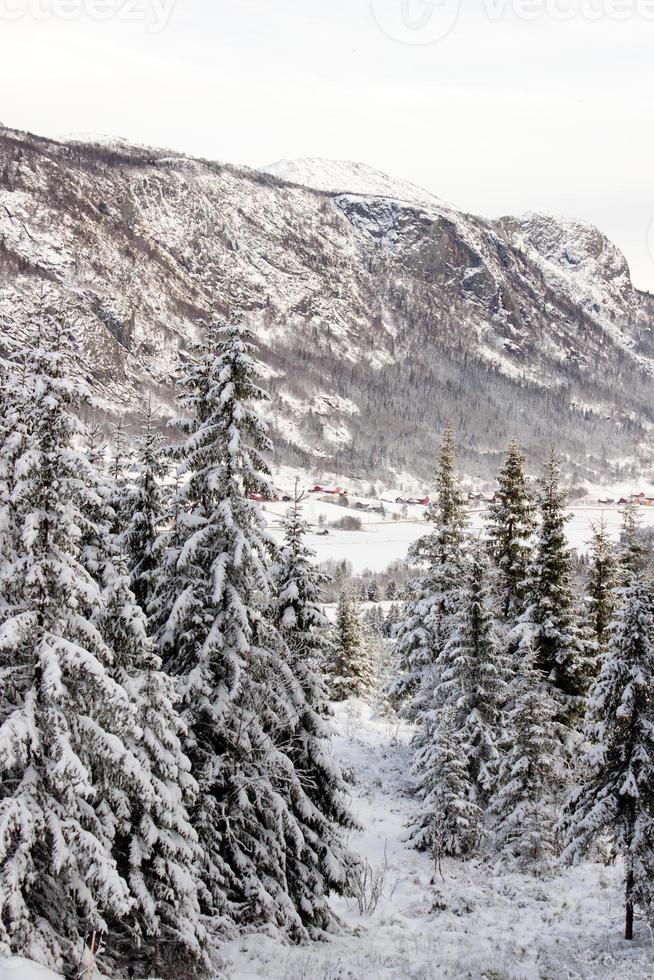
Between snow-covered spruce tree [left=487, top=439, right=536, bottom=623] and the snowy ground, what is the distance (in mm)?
8611

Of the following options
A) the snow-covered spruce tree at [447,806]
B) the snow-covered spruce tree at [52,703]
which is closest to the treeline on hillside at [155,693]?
the snow-covered spruce tree at [52,703]

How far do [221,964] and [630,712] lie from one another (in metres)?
8.73

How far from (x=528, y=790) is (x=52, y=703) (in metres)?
15.4

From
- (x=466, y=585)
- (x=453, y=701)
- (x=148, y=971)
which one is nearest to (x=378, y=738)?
(x=453, y=701)

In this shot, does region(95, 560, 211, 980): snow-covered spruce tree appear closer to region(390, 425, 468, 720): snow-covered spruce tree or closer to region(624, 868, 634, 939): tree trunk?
region(624, 868, 634, 939): tree trunk

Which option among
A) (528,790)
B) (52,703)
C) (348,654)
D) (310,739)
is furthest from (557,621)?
(348,654)

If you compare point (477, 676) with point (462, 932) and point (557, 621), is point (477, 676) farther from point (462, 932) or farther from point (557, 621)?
point (462, 932)

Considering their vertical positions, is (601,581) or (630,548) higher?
(630,548)

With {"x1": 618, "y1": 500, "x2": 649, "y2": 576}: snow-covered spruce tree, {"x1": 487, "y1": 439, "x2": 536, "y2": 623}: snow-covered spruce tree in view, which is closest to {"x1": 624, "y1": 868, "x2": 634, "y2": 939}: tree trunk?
{"x1": 618, "y1": 500, "x2": 649, "y2": 576}: snow-covered spruce tree

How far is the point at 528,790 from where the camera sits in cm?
2006

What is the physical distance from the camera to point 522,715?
20000mm

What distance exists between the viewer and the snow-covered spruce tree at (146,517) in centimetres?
1509

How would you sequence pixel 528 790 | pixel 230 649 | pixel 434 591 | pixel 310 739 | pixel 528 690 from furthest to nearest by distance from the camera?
pixel 434 591, pixel 528 690, pixel 528 790, pixel 310 739, pixel 230 649

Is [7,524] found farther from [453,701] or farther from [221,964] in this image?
[453,701]
